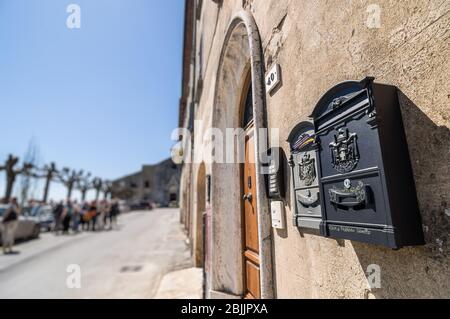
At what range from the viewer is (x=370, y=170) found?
85 centimetres

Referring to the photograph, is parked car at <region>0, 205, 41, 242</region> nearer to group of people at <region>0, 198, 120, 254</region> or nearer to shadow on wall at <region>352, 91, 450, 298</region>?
group of people at <region>0, 198, 120, 254</region>

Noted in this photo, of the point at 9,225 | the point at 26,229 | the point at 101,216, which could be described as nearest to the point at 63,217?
the point at 26,229

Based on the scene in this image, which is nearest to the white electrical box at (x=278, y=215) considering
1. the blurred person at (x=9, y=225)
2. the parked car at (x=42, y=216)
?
the blurred person at (x=9, y=225)

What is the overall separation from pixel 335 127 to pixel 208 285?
3.44 meters

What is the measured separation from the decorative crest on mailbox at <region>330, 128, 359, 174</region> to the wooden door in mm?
1854

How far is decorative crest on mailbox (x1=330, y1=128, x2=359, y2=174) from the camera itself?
94 cm

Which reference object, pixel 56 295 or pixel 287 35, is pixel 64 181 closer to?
pixel 56 295

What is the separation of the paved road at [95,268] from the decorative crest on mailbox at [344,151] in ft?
14.1

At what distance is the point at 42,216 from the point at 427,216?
20.6 metres

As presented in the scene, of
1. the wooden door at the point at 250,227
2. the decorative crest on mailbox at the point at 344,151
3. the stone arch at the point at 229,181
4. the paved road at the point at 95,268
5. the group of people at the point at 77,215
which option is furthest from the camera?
the group of people at the point at 77,215

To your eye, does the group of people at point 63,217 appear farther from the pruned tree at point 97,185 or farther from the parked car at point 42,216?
the pruned tree at point 97,185

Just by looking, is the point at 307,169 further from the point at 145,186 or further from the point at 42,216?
the point at 145,186

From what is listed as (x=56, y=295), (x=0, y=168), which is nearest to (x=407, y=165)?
(x=56, y=295)

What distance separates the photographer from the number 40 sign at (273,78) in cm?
179
